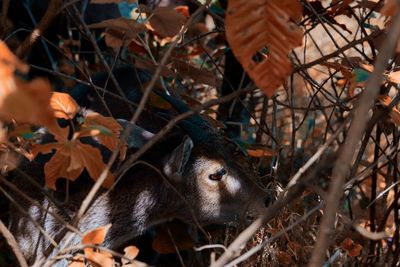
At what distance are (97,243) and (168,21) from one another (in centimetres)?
120

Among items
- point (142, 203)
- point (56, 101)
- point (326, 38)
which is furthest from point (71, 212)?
point (326, 38)

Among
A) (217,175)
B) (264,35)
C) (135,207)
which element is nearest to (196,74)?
(217,175)

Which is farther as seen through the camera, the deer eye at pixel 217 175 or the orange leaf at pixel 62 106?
the deer eye at pixel 217 175

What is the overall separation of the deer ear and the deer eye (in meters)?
0.18

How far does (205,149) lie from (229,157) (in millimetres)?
165

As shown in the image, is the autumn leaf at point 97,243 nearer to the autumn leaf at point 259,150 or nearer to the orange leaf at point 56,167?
the orange leaf at point 56,167

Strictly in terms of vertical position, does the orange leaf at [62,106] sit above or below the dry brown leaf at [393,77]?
below

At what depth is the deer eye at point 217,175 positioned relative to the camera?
4.12 m

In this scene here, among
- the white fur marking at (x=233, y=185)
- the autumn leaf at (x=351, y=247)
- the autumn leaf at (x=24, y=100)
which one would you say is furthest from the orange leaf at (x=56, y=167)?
A: the white fur marking at (x=233, y=185)

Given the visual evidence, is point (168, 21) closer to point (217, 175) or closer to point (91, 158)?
point (91, 158)

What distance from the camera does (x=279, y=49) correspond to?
174 cm

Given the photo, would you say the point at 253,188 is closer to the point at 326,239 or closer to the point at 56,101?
the point at 56,101

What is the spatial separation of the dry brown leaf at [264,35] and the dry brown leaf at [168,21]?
1.26 m

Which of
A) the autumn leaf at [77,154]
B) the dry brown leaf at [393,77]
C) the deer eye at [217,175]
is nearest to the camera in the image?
the autumn leaf at [77,154]
